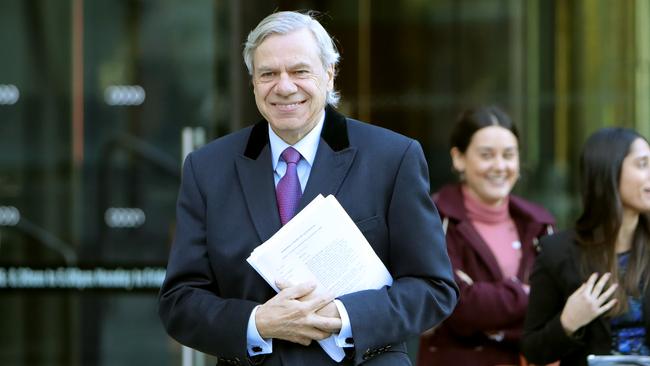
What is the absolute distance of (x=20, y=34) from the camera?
750 centimetres

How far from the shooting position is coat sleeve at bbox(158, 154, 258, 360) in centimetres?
313

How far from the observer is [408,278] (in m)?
3.19

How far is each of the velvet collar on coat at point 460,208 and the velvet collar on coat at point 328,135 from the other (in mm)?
1754

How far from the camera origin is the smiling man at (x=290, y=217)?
311cm

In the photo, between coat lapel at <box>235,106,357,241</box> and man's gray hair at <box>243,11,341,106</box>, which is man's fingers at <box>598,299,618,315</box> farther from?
man's gray hair at <box>243,11,341,106</box>

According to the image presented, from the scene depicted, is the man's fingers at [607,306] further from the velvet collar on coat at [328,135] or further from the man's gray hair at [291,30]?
the man's gray hair at [291,30]

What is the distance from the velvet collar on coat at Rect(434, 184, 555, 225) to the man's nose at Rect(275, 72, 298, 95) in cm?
199

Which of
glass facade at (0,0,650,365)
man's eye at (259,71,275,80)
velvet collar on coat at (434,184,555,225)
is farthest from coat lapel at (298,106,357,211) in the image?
glass facade at (0,0,650,365)

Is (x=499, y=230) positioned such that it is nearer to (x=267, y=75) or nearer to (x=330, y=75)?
(x=330, y=75)

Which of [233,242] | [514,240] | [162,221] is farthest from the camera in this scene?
[162,221]

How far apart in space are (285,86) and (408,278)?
1.93 feet

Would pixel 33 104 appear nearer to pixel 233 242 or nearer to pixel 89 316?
pixel 89 316

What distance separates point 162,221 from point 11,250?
0.93 metres

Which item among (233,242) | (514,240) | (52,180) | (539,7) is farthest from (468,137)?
(52,180)
